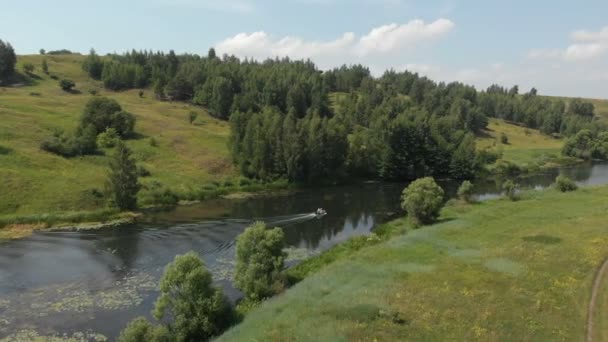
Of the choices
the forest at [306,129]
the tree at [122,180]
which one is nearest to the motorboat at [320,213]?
the forest at [306,129]

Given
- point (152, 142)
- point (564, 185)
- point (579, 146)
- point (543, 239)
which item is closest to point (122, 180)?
point (152, 142)

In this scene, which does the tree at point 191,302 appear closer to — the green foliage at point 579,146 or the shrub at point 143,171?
the shrub at point 143,171

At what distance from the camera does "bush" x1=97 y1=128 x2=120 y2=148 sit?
339ft

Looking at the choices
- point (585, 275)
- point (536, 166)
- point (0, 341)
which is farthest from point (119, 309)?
point (536, 166)

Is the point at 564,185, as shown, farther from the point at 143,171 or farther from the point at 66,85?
the point at 66,85

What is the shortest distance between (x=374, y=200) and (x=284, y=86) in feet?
285

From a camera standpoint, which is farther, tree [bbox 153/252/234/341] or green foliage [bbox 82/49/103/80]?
green foliage [bbox 82/49/103/80]

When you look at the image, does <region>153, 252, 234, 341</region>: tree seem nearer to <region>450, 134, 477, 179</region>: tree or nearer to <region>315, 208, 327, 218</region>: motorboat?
<region>315, 208, 327, 218</region>: motorboat

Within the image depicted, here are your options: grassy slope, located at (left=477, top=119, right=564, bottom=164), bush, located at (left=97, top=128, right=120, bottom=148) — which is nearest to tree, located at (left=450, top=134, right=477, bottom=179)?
grassy slope, located at (left=477, top=119, right=564, bottom=164)

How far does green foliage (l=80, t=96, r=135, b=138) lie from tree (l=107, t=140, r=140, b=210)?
1431 inches

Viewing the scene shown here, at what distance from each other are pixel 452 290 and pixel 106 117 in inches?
3712

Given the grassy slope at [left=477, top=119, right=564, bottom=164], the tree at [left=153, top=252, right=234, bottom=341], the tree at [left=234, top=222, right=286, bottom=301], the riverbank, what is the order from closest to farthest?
the tree at [left=153, top=252, right=234, bottom=341], the tree at [left=234, top=222, right=286, bottom=301], the riverbank, the grassy slope at [left=477, top=119, right=564, bottom=164]

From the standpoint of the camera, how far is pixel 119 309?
1652 inches

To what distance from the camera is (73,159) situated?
93.2 meters
